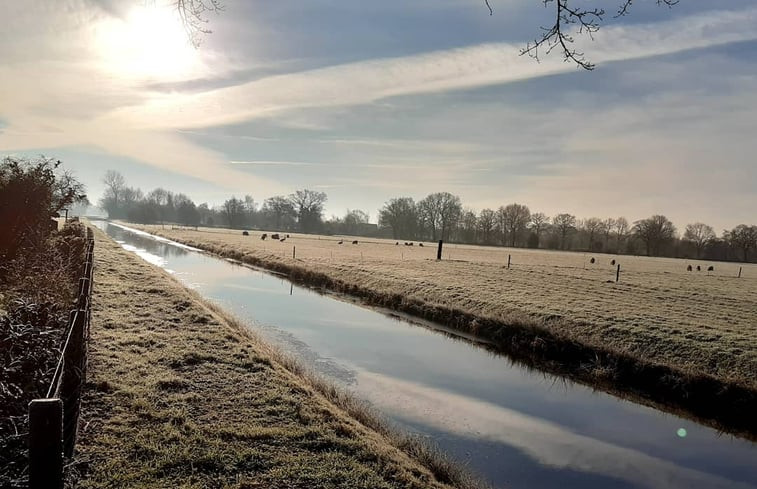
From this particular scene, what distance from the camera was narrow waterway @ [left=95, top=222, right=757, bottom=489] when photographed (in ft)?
25.9

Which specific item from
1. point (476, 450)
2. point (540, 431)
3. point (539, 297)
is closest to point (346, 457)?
point (476, 450)

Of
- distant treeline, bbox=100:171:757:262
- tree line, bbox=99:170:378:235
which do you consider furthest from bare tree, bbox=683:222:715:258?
tree line, bbox=99:170:378:235

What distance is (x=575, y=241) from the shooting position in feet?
345

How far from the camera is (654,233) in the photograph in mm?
92812

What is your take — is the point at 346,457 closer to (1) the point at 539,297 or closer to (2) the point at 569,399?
(2) the point at 569,399

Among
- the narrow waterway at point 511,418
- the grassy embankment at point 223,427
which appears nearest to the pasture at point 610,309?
the narrow waterway at point 511,418

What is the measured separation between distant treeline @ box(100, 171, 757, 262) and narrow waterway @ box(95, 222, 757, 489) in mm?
88783

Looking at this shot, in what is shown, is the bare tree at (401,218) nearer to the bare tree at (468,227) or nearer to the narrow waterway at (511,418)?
the bare tree at (468,227)

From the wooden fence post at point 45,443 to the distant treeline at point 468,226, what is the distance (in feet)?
328

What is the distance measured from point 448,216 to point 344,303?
311 feet

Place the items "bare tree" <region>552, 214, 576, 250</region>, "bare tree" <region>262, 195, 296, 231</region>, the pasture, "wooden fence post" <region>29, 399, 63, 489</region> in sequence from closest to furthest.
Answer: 1. "wooden fence post" <region>29, 399, 63, 489</region>
2. the pasture
3. "bare tree" <region>552, 214, 576, 250</region>
4. "bare tree" <region>262, 195, 296, 231</region>

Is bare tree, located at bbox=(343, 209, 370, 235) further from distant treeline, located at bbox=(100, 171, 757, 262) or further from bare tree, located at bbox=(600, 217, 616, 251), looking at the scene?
bare tree, located at bbox=(600, 217, 616, 251)

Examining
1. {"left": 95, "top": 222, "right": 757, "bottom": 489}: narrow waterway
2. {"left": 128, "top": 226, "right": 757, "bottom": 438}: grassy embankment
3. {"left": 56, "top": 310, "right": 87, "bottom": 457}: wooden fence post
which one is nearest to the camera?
{"left": 56, "top": 310, "right": 87, "bottom": 457}: wooden fence post

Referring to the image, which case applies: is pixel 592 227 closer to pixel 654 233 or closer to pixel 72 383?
pixel 654 233
